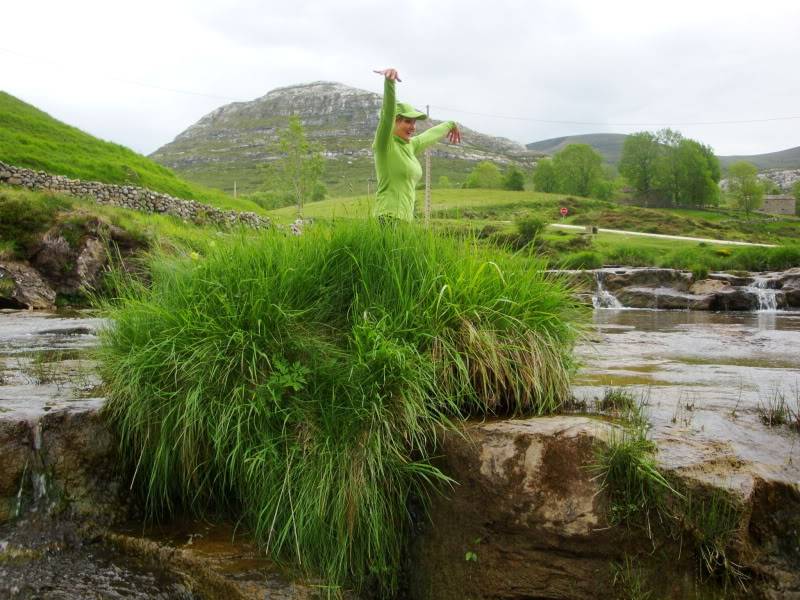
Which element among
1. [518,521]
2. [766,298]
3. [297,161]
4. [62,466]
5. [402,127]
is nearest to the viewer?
[518,521]

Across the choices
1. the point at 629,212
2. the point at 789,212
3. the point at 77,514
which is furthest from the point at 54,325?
the point at 789,212

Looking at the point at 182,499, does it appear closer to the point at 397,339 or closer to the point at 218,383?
the point at 218,383

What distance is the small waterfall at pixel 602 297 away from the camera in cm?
2594

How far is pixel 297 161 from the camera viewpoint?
65312 mm

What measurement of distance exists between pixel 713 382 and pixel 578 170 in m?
115

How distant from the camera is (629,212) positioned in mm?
74562

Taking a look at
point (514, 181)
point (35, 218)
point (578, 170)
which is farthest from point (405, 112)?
point (578, 170)

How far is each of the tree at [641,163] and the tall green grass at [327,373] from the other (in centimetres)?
10507

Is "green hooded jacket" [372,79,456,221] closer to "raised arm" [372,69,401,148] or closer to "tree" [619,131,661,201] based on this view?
"raised arm" [372,69,401,148]

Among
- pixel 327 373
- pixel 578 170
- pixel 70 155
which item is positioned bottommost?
pixel 327 373

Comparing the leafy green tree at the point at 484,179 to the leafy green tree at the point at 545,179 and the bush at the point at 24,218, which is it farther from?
the bush at the point at 24,218

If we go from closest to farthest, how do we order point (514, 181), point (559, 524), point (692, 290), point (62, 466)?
point (559, 524) < point (62, 466) < point (692, 290) < point (514, 181)

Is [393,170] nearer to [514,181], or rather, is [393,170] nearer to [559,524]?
[559,524]

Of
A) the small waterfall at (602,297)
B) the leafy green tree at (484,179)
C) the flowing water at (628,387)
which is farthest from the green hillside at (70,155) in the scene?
the leafy green tree at (484,179)
